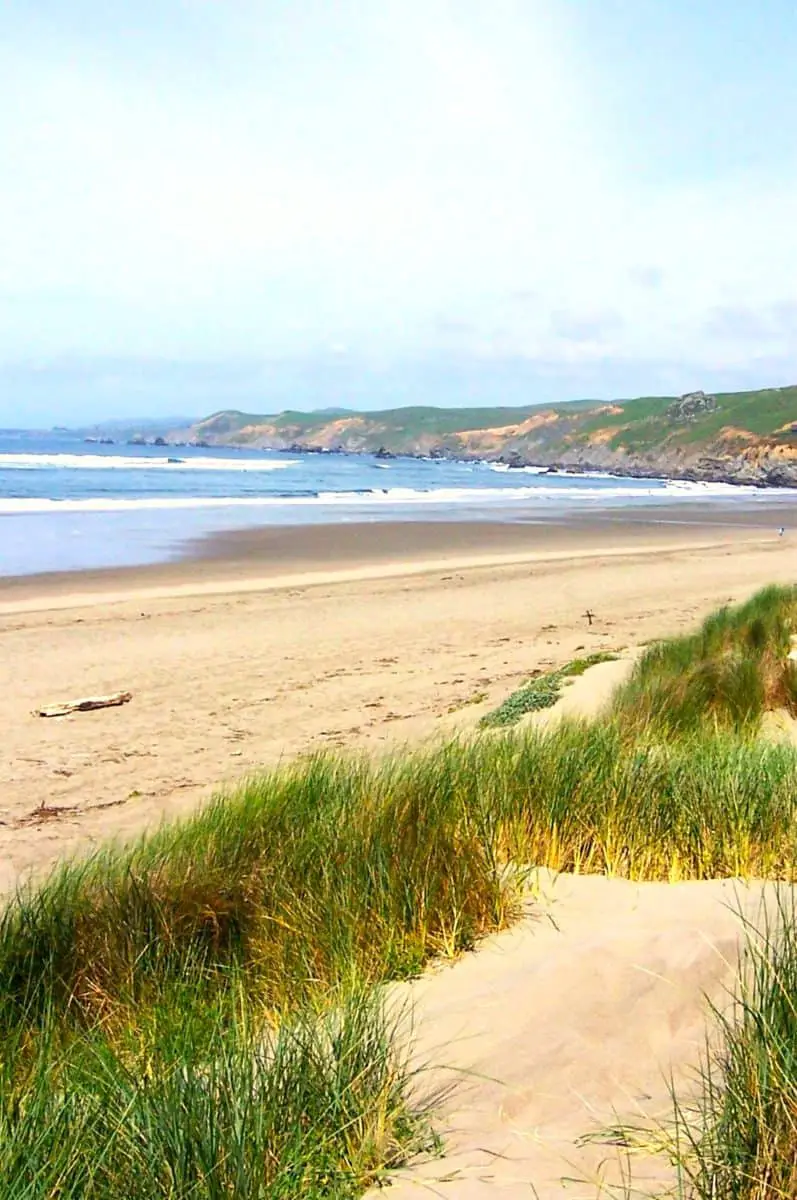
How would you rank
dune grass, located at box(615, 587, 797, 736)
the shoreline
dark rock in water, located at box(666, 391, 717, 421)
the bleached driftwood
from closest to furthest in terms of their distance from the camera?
dune grass, located at box(615, 587, 797, 736) → the bleached driftwood → the shoreline → dark rock in water, located at box(666, 391, 717, 421)

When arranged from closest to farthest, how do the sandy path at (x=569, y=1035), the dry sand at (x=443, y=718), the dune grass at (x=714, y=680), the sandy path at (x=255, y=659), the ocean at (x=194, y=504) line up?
1. the sandy path at (x=569, y=1035)
2. the dry sand at (x=443, y=718)
3. the dune grass at (x=714, y=680)
4. the sandy path at (x=255, y=659)
5. the ocean at (x=194, y=504)

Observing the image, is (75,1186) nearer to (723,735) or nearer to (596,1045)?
(596,1045)

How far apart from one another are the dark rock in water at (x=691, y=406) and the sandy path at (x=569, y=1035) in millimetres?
143528

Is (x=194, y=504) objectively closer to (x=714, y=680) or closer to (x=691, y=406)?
(x=714, y=680)

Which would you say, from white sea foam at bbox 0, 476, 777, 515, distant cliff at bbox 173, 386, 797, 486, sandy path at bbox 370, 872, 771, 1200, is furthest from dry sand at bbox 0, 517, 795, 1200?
distant cliff at bbox 173, 386, 797, 486

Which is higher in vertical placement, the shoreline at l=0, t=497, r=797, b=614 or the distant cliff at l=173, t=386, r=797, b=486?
the distant cliff at l=173, t=386, r=797, b=486

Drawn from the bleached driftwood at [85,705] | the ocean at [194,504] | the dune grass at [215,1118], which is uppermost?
the ocean at [194,504]

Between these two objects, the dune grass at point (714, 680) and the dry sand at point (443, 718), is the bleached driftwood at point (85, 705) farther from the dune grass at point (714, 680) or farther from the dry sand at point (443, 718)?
the dune grass at point (714, 680)

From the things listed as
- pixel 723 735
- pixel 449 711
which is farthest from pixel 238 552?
pixel 723 735

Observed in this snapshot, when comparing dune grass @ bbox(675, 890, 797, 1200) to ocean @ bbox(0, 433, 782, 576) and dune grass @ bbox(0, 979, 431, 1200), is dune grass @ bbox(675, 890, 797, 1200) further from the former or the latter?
ocean @ bbox(0, 433, 782, 576)

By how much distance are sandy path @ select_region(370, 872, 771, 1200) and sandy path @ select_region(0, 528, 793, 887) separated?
3291mm

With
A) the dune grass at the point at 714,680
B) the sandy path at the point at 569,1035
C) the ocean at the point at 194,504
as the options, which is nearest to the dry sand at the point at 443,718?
the sandy path at the point at 569,1035

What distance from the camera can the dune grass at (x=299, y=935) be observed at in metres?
2.20

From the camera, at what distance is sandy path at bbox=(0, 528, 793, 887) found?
26.0 ft
